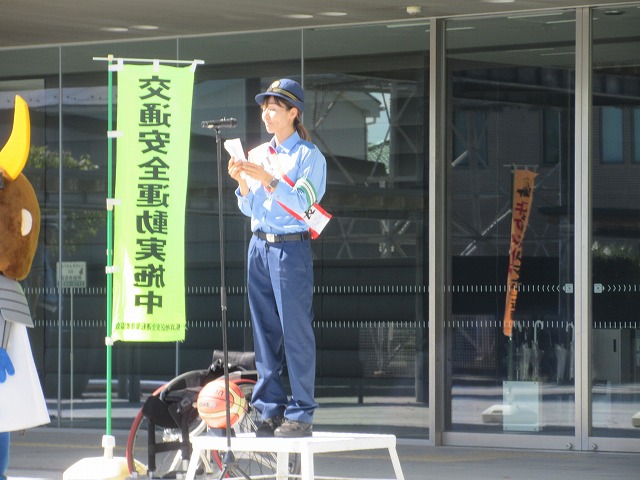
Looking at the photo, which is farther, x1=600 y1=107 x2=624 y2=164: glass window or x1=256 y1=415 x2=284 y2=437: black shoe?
x1=600 y1=107 x2=624 y2=164: glass window

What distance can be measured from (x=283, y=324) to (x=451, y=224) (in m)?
4.39

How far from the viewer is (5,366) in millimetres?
5879

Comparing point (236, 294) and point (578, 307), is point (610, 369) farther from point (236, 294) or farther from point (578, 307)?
point (236, 294)

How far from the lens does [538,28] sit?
384 inches

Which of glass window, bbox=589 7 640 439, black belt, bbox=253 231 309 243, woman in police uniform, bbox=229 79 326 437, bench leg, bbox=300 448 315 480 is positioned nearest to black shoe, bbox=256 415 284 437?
woman in police uniform, bbox=229 79 326 437

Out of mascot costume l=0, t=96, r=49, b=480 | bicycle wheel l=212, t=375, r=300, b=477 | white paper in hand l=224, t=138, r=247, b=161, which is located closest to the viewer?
white paper in hand l=224, t=138, r=247, b=161

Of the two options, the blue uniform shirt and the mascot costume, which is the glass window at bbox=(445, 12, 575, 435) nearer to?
the blue uniform shirt

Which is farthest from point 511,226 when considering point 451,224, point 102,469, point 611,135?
point 102,469

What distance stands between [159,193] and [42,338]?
4.54m

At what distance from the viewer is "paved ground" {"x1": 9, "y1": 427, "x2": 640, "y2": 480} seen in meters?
8.20

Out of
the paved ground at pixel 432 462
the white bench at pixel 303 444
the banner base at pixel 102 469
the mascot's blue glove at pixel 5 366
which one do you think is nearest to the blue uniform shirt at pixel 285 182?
the white bench at pixel 303 444

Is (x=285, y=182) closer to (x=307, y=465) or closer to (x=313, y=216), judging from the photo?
(x=313, y=216)

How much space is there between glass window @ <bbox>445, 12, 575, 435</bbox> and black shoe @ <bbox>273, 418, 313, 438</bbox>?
4.35 m

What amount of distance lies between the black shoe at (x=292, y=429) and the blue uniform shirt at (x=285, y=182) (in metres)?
0.87
